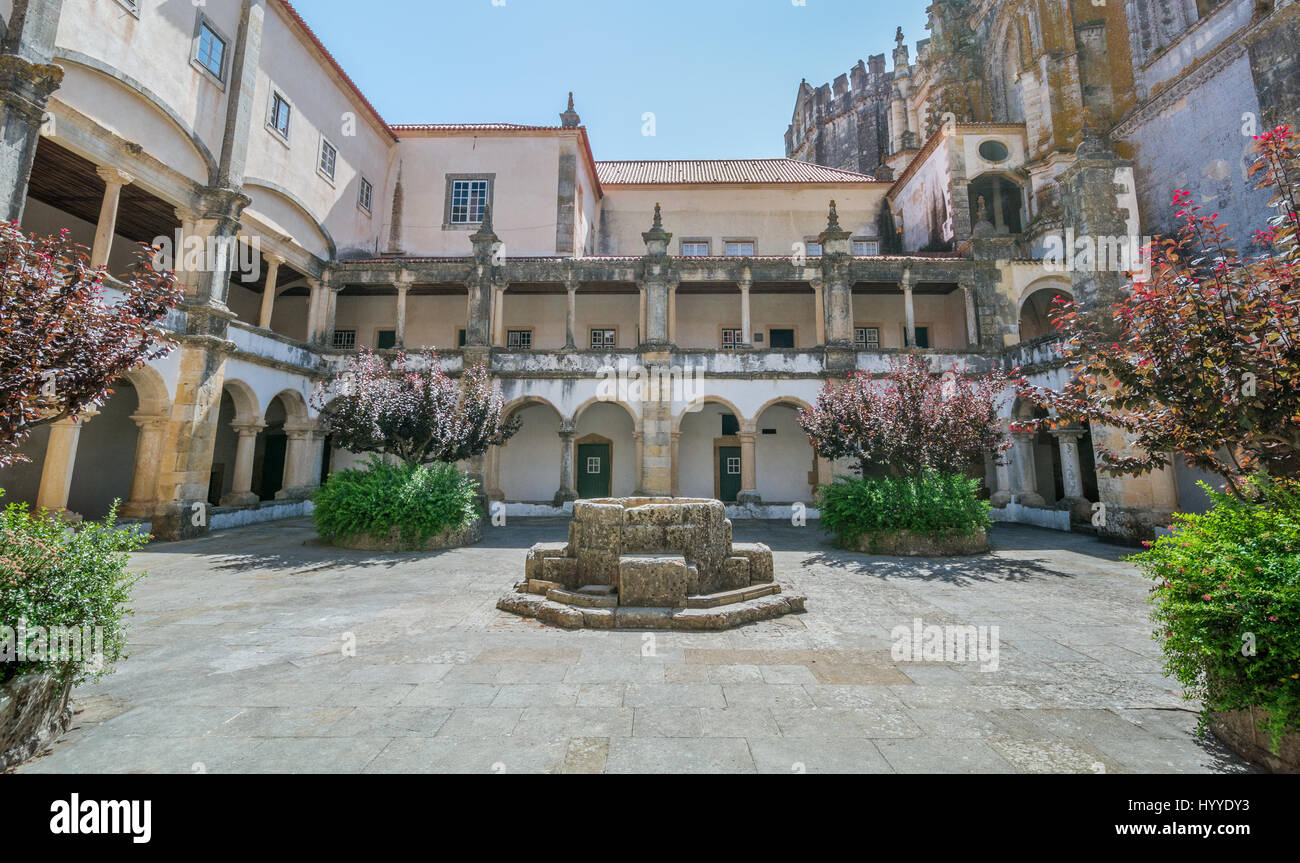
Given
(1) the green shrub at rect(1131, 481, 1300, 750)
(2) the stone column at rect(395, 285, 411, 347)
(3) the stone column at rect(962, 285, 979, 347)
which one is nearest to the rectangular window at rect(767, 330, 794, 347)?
(3) the stone column at rect(962, 285, 979, 347)

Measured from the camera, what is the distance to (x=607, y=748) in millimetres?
3127

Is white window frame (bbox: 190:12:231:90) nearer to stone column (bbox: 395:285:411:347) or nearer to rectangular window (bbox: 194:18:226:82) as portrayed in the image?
rectangular window (bbox: 194:18:226:82)

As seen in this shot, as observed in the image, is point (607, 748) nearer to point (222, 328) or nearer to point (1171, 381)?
point (1171, 381)

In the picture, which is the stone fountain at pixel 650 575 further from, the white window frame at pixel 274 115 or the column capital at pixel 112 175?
the white window frame at pixel 274 115

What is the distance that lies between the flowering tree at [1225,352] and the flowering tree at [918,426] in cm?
590

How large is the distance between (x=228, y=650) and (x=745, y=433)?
1466 centimetres

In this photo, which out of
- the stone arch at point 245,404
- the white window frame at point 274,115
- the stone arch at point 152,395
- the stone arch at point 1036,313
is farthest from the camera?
the stone arch at point 1036,313

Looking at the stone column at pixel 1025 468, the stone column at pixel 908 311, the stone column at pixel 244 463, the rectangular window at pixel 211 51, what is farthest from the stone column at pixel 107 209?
the stone column at pixel 1025 468

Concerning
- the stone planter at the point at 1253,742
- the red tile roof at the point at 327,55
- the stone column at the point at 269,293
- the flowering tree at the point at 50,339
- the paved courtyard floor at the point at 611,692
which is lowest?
the paved courtyard floor at the point at 611,692

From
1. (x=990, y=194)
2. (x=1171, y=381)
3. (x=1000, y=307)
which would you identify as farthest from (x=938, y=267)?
(x=1171, y=381)

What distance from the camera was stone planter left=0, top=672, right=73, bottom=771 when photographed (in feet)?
9.37

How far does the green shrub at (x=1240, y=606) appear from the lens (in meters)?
2.83

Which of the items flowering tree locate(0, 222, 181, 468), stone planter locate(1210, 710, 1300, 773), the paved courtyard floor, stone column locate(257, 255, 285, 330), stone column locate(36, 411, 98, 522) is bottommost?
the paved courtyard floor

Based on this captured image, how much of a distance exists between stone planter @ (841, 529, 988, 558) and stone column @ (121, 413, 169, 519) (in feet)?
53.5
